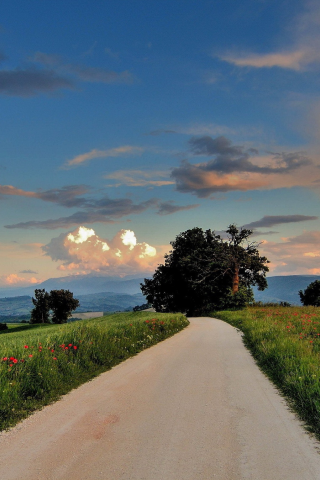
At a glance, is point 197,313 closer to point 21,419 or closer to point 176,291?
point 176,291

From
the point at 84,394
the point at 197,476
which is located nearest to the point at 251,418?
the point at 197,476

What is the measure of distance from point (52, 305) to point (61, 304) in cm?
240

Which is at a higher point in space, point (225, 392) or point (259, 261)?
point (259, 261)

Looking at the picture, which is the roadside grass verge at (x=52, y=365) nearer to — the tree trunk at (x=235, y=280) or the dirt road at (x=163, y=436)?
the dirt road at (x=163, y=436)

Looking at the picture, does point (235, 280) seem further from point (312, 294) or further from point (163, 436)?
point (312, 294)

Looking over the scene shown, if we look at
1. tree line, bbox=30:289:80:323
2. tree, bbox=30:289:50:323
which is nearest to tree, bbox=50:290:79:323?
tree line, bbox=30:289:80:323

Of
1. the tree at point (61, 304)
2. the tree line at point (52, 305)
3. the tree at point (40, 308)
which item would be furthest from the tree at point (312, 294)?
the tree at point (40, 308)

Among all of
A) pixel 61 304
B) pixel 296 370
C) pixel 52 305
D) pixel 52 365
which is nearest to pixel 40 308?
pixel 52 305

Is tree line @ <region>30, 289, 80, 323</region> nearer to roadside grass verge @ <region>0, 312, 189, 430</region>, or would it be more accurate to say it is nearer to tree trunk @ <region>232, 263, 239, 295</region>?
tree trunk @ <region>232, 263, 239, 295</region>

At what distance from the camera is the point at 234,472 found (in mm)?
4594

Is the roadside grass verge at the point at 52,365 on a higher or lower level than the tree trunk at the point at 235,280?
lower

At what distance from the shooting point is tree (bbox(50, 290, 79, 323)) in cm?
10100

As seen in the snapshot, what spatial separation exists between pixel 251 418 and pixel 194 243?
53723mm

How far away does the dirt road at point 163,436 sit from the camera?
4.69 metres
